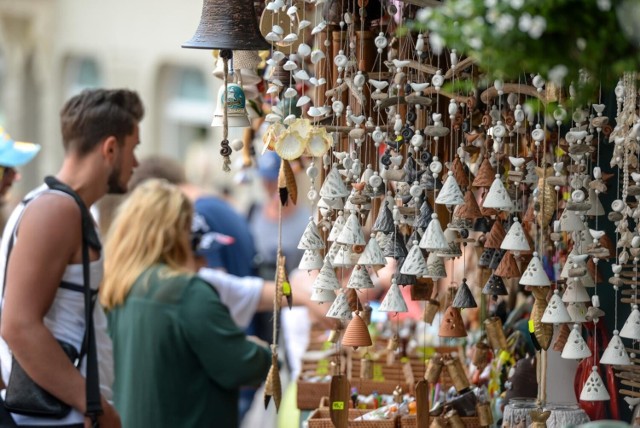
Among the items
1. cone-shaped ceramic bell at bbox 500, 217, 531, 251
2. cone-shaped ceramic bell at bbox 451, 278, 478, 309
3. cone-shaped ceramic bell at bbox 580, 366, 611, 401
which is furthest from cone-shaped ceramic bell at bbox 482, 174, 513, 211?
cone-shaped ceramic bell at bbox 580, 366, 611, 401

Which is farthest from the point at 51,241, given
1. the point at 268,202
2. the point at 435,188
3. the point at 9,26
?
the point at 9,26

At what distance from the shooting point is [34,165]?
1477 cm

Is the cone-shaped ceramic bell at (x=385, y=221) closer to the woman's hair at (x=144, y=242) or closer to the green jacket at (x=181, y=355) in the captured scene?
the green jacket at (x=181, y=355)

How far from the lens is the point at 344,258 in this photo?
2812 millimetres

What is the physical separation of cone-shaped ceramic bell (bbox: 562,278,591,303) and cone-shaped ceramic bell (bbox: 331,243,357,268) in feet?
1.73

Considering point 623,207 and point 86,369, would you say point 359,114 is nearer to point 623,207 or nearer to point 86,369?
point 623,207

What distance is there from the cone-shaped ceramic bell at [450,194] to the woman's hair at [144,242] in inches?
67.5

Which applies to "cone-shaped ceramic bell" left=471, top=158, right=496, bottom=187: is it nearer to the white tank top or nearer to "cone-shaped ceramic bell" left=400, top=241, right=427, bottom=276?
"cone-shaped ceramic bell" left=400, top=241, right=427, bottom=276

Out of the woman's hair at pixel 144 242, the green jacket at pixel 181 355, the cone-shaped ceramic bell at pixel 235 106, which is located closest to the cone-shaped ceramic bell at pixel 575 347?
the cone-shaped ceramic bell at pixel 235 106

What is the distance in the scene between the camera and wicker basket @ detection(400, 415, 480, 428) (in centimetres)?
308

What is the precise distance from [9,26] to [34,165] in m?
1.78

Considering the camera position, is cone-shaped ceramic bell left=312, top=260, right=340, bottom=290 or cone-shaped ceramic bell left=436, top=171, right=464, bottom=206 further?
cone-shaped ceramic bell left=312, top=260, right=340, bottom=290

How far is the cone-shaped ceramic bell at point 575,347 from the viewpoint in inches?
102

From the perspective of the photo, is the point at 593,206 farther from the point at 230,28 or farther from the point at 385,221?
the point at 230,28
